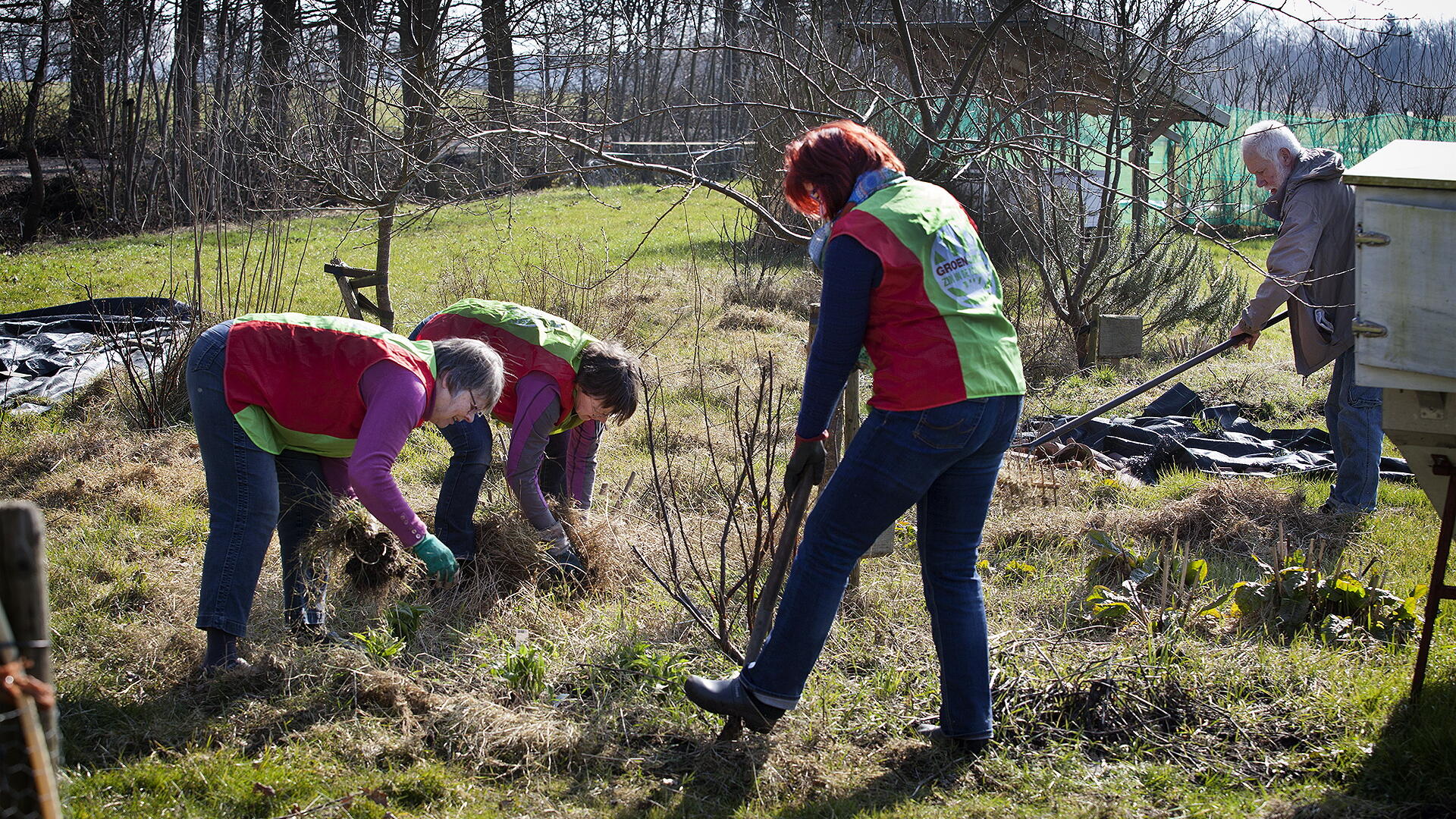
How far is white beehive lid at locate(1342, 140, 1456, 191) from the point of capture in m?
2.45

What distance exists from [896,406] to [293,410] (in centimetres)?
166

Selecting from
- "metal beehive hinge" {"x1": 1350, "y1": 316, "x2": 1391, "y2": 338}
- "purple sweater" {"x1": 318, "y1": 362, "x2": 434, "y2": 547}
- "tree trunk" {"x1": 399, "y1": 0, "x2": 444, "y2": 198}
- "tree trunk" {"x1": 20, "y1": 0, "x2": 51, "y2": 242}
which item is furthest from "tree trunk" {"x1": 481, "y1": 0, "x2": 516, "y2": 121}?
"tree trunk" {"x1": 20, "y1": 0, "x2": 51, "y2": 242}

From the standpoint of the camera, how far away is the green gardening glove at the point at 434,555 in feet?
9.36

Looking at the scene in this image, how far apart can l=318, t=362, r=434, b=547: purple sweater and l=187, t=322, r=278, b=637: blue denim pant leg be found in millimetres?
291

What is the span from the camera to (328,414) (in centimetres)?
Result: 286

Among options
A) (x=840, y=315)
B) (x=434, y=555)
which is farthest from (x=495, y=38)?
(x=840, y=315)

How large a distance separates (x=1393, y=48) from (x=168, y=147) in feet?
66.0

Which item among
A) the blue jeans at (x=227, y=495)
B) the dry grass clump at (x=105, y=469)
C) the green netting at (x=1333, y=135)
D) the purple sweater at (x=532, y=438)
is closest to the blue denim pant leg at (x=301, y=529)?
the blue jeans at (x=227, y=495)

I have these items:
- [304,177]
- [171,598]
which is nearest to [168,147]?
[304,177]

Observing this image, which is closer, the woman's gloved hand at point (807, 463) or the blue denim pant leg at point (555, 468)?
the woman's gloved hand at point (807, 463)

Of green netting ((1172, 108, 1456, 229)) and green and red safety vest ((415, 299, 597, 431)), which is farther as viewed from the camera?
green netting ((1172, 108, 1456, 229))

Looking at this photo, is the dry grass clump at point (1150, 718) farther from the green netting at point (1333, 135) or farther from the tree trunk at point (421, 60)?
the green netting at point (1333, 135)

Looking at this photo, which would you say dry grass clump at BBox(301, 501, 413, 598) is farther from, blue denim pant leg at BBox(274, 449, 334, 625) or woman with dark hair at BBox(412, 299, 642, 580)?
woman with dark hair at BBox(412, 299, 642, 580)

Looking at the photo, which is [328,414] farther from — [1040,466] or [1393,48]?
[1393,48]
